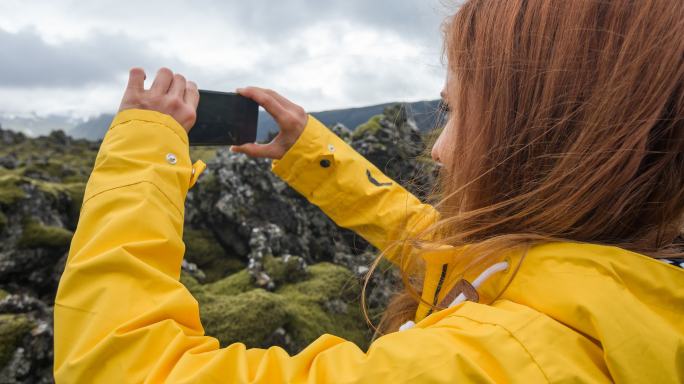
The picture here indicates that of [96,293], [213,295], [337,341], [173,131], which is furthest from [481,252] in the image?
[213,295]

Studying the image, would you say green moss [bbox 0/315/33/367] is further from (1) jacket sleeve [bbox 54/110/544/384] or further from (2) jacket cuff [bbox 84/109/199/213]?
(1) jacket sleeve [bbox 54/110/544/384]

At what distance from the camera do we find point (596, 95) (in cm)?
202

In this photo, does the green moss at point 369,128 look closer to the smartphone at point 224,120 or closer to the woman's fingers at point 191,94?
the smartphone at point 224,120

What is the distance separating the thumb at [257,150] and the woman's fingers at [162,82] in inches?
40.9

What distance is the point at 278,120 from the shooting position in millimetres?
4309

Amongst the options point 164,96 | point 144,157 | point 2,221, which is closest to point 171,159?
point 144,157

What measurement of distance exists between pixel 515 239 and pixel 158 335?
180 cm

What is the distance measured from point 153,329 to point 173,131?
1473 mm

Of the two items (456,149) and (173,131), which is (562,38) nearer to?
(456,149)

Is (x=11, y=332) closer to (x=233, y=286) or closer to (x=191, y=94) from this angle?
(x=233, y=286)

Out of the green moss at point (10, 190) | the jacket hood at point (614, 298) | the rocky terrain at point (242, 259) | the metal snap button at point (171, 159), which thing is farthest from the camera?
the green moss at point (10, 190)

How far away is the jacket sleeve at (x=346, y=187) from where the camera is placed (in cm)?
443

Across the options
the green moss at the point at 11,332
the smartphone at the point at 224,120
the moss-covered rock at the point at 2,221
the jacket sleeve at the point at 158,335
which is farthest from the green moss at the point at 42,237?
the jacket sleeve at the point at 158,335

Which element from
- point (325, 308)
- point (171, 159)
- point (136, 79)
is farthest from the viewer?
point (325, 308)
